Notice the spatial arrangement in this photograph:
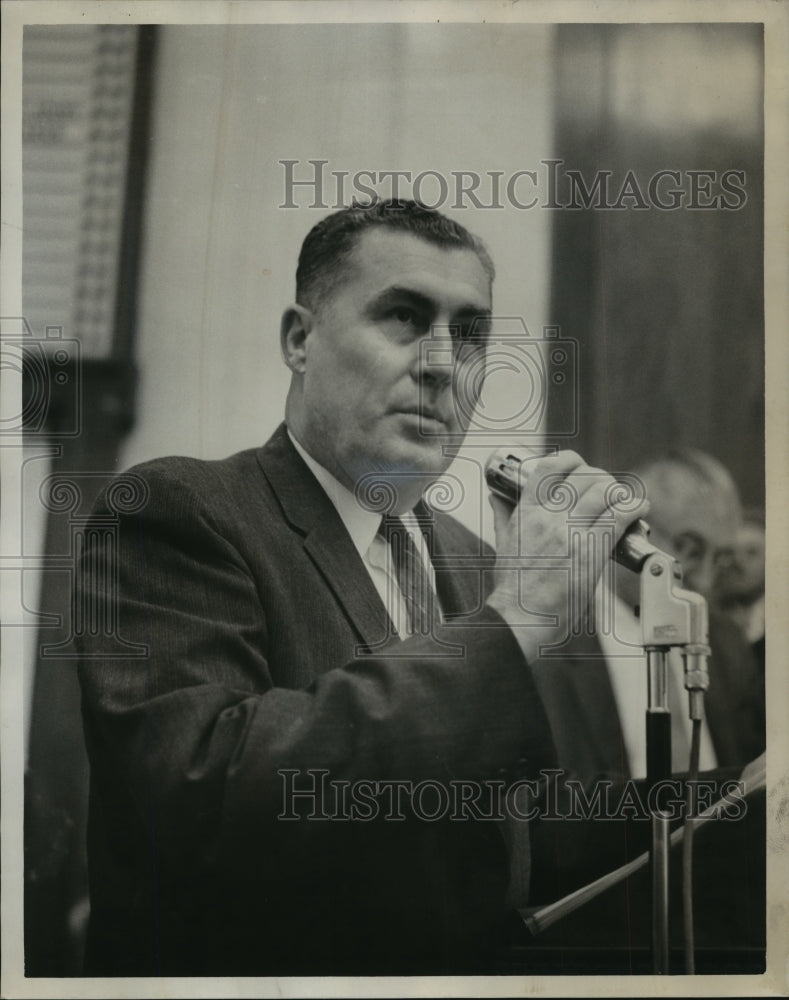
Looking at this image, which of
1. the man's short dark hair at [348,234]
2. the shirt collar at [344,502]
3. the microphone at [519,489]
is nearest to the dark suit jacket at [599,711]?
the microphone at [519,489]

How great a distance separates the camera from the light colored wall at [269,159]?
2877mm

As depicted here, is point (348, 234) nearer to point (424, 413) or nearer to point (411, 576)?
point (424, 413)

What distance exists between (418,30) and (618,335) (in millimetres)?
927

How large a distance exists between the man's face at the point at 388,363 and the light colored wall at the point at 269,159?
0.10m

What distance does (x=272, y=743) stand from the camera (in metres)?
2.72

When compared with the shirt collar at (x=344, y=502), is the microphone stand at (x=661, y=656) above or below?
below

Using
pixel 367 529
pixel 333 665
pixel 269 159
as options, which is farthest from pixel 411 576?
pixel 269 159

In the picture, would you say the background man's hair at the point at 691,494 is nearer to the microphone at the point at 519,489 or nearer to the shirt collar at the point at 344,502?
the microphone at the point at 519,489

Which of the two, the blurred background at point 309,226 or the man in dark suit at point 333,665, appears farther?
the blurred background at point 309,226

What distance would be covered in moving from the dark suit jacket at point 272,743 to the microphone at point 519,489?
19 cm

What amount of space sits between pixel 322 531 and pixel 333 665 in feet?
1.08

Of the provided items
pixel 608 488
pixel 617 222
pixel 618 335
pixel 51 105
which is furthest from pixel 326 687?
pixel 51 105

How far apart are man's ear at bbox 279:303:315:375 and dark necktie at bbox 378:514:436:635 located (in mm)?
440

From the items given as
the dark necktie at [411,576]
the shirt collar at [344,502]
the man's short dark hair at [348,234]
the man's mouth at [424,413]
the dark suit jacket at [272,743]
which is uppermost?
the man's short dark hair at [348,234]
